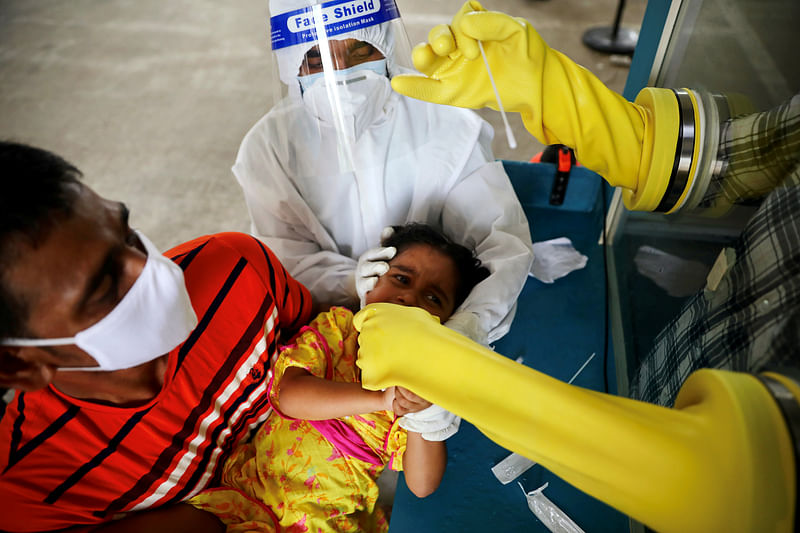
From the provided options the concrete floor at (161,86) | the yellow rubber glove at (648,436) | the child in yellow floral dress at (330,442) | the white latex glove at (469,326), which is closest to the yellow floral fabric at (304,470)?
the child in yellow floral dress at (330,442)

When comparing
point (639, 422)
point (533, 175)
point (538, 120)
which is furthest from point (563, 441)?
point (533, 175)

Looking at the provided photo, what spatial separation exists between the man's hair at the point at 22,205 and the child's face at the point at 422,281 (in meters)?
0.65

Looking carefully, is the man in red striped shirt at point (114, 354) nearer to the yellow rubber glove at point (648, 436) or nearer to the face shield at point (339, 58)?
the face shield at point (339, 58)

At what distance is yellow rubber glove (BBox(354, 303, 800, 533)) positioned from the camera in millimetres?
439

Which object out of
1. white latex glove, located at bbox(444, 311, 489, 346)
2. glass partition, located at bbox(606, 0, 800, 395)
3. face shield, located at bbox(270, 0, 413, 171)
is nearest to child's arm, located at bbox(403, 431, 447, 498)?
white latex glove, located at bbox(444, 311, 489, 346)

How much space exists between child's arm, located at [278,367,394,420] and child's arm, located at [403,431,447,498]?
103 mm

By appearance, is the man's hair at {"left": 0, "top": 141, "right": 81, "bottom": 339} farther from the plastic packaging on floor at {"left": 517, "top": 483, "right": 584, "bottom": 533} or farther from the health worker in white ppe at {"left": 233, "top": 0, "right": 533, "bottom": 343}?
the plastic packaging on floor at {"left": 517, "top": 483, "right": 584, "bottom": 533}

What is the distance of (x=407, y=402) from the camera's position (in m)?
0.93

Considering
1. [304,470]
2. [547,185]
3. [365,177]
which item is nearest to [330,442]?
[304,470]

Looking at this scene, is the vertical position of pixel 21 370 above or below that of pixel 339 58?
below

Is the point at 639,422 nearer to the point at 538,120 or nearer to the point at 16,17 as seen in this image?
the point at 538,120

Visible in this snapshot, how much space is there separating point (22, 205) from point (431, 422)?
74 centimetres

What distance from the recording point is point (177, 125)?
329 cm

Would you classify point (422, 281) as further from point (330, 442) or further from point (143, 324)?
point (143, 324)
